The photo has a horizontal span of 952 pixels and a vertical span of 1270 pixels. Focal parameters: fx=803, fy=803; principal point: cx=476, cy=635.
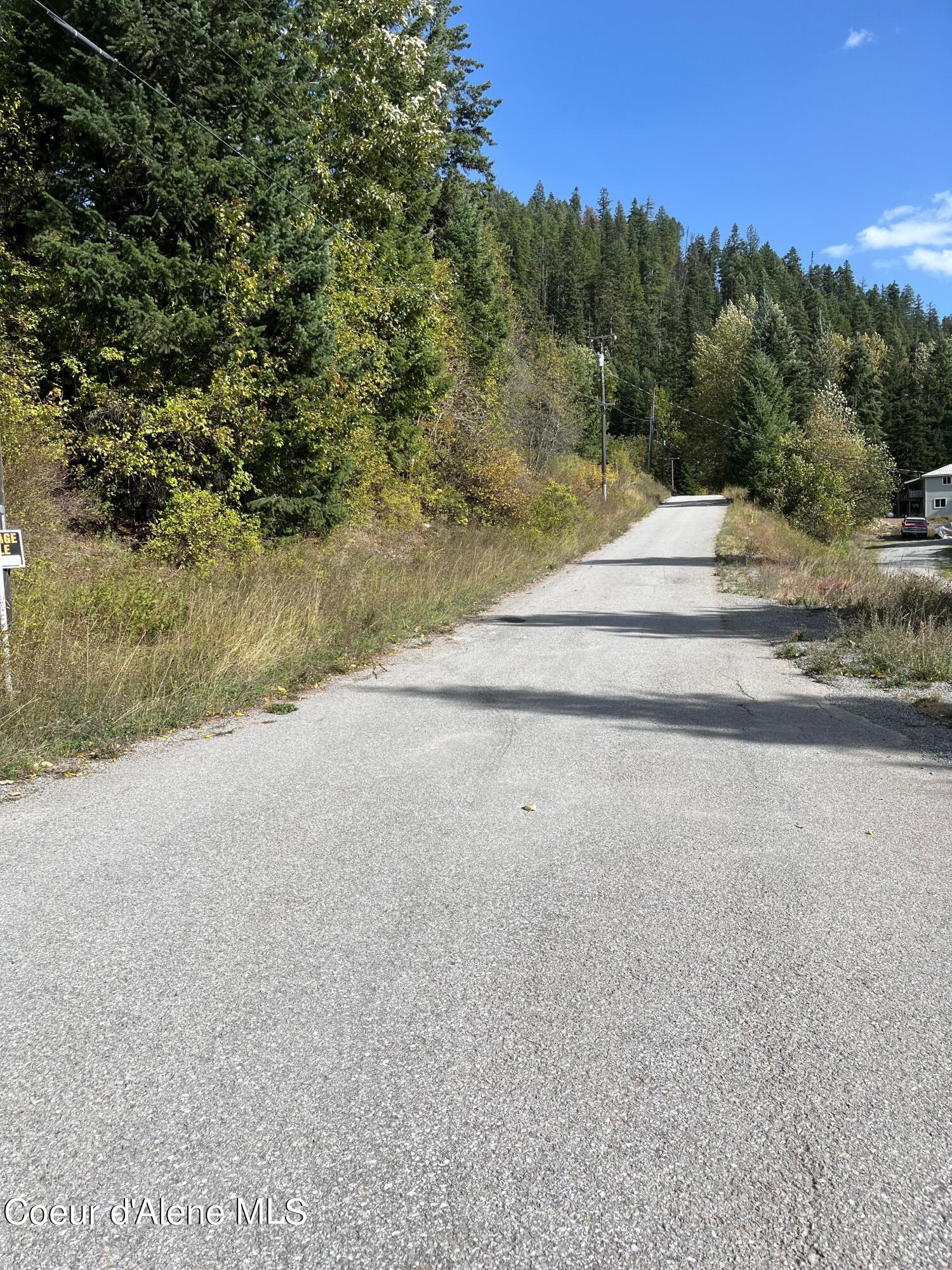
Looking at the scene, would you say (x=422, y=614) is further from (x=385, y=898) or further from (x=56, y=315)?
(x=385, y=898)

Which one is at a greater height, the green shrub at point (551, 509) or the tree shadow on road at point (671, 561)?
the green shrub at point (551, 509)

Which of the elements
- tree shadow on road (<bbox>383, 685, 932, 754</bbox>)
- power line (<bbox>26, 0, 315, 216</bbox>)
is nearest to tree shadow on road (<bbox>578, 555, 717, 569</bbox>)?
power line (<bbox>26, 0, 315, 216</bbox>)

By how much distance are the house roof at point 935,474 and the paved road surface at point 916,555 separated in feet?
54.9

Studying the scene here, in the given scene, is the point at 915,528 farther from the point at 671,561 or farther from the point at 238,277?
the point at 238,277

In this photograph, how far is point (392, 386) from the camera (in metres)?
20.3

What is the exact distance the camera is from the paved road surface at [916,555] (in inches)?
1342

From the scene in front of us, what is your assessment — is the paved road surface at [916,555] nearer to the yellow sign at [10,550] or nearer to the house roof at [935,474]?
the house roof at [935,474]

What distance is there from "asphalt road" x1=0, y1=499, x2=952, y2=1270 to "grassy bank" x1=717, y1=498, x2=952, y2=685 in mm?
3739

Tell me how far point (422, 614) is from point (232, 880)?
929cm

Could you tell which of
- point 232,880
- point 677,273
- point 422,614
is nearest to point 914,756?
point 232,880

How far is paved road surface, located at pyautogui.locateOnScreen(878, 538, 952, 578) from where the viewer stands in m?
34.1

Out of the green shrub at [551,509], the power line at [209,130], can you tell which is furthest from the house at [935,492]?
the power line at [209,130]

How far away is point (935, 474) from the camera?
76.9m

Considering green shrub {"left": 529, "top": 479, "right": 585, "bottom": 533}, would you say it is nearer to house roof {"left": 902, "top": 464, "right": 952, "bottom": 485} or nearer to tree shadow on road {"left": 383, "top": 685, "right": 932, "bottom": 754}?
tree shadow on road {"left": 383, "top": 685, "right": 932, "bottom": 754}
